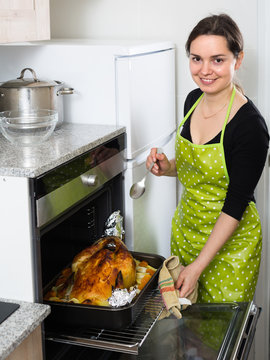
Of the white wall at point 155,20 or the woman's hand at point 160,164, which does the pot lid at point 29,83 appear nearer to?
the woman's hand at point 160,164

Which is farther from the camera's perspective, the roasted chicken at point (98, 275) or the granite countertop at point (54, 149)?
the roasted chicken at point (98, 275)

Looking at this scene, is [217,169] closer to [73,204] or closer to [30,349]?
[73,204]

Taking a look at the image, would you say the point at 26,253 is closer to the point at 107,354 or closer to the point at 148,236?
the point at 107,354

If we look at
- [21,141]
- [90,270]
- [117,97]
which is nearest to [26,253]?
[90,270]

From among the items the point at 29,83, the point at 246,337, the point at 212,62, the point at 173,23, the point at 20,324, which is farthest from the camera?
the point at 173,23

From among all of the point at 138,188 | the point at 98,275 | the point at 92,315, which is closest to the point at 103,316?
the point at 92,315

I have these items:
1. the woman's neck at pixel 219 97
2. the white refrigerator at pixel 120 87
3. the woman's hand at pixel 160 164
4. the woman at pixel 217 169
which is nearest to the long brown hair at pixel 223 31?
the woman at pixel 217 169

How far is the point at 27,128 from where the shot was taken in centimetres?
160

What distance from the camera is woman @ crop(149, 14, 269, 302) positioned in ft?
5.34

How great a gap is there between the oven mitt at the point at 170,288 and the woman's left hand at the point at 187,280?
14 mm

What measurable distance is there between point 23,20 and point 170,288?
0.84 metres

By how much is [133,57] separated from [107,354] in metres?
0.91

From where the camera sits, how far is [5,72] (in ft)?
6.48

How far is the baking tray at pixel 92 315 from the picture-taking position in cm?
140
